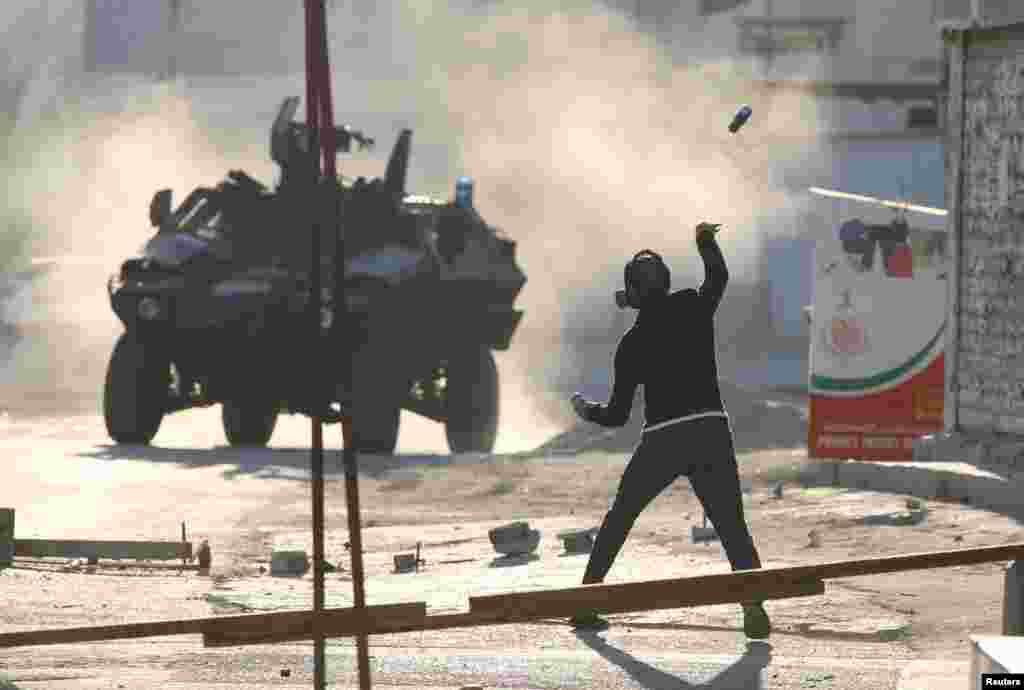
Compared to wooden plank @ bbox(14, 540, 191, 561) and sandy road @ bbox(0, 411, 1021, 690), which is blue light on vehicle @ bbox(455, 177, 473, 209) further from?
wooden plank @ bbox(14, 540, 191, 561)

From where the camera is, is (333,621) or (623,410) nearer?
(333,621)

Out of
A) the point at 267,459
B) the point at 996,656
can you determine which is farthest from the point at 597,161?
the point at 996,656

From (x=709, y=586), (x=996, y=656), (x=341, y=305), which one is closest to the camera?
(x=996, y=656)


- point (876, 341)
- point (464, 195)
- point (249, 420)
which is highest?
point (464, 195)

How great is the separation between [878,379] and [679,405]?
7292 mm

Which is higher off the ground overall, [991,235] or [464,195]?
[464,195]

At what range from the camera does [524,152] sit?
132ft

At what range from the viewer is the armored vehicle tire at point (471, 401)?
22.8 metres

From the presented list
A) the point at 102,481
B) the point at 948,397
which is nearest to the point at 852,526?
the point at 948,397

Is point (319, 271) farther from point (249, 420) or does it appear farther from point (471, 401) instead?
point (471, 401)

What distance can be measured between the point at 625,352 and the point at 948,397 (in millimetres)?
6138

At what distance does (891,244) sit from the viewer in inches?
671

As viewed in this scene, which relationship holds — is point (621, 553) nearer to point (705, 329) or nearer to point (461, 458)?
point (705, 329)

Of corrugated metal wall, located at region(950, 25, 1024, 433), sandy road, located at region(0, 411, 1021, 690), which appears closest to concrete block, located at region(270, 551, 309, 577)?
sandy road, located at region(0, 411, 1021, 690)
